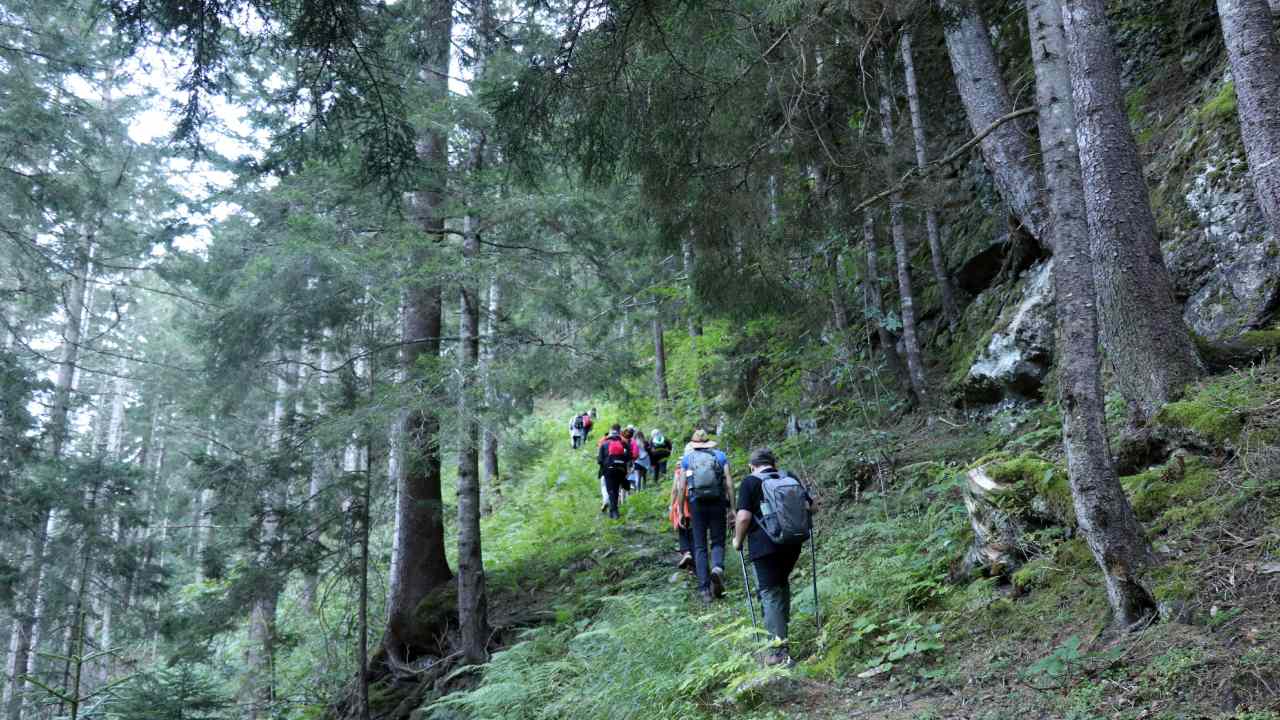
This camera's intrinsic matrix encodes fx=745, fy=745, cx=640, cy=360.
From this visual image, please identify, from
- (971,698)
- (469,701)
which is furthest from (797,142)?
(469,701)

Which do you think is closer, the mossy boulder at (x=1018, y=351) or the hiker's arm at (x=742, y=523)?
the hiker's arm at (x=742, y=523)

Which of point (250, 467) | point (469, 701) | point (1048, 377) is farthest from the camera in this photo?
point (250, 467)

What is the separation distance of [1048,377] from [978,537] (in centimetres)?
365

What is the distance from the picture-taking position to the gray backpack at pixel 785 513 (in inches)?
219

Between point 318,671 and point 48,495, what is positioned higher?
point 48,495

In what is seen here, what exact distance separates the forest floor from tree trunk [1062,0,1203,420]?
39 cm

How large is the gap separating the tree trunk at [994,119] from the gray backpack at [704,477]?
4.73 m

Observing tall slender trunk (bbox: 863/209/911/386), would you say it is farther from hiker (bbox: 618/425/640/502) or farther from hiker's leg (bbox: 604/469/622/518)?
hiker (bbox: 618/425/640/502)

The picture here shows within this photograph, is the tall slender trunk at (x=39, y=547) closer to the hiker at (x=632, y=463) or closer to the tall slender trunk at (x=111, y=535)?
the tall slender trunk at (x=111, y=535)

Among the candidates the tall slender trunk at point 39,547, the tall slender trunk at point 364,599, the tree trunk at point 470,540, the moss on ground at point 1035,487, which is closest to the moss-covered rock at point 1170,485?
the moss on ground at point 1035,487

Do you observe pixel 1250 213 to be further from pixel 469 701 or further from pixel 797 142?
pixel 469 701

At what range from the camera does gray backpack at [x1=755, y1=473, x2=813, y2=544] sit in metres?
5.57

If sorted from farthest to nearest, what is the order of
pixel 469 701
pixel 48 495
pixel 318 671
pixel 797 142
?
1. pixel 48 495
2. pixel 318 671
3. pixel 797 142
4. pixel 469 701

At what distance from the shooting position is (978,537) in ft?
18.9
